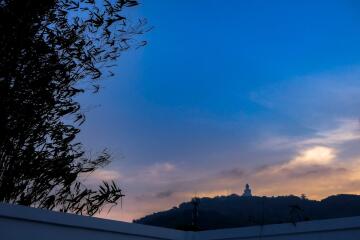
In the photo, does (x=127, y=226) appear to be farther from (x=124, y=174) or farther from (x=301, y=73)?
(x=301, y=73)

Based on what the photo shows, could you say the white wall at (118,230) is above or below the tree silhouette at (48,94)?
below

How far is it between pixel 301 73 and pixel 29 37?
20.6 ft

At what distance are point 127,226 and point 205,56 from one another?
5.27m

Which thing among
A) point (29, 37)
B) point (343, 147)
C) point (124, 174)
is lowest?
point (124, 174)

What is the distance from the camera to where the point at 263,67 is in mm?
10508

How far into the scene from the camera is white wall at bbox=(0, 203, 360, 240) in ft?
14.9

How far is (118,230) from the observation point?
5879 mm

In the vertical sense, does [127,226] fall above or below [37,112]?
below

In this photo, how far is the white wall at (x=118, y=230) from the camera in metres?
4.53

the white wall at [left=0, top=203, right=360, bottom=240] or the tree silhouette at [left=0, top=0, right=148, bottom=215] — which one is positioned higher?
the tree silhouette at [left=0, top=0, right=148, bottom=215]

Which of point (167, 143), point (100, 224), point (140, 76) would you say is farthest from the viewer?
point (167, 143)

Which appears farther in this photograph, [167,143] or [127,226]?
[167,143]

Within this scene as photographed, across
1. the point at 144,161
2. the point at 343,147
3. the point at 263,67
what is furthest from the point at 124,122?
the point at 343,147

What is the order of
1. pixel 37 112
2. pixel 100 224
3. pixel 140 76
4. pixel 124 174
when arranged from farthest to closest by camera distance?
pixel 140 76
pixel 124 174
pixel 37 112
pixel 100 224
